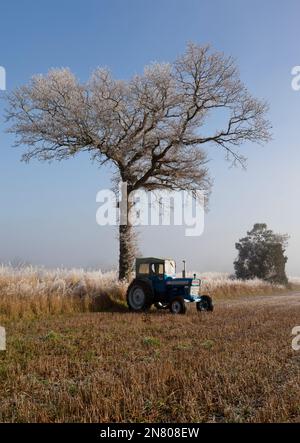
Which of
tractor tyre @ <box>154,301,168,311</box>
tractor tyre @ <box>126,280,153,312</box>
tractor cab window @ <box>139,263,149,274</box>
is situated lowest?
tractor tyre @ <box>154,301,168,311</box>

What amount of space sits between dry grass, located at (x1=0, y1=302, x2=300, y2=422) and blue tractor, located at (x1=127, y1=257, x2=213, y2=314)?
5.53 m

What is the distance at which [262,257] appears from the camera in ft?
144

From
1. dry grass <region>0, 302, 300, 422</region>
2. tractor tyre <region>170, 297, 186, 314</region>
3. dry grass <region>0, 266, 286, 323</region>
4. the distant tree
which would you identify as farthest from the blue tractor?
the distant tree

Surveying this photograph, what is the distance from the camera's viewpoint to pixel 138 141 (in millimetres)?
23781

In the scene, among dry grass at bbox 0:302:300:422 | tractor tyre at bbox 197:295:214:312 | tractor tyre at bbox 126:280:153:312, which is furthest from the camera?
tractor tyre at bbox 197:295:214:312

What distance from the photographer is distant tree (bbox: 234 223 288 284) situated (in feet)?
143

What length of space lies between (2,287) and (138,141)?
11.1 meters

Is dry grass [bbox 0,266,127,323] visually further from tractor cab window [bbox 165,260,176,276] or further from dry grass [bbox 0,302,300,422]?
dry grass [bbox 0,302,300,422]

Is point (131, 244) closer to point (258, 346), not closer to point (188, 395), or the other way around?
point (258, 346)

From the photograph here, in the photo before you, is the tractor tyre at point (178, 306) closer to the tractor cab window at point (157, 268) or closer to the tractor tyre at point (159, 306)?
the tractor tyre at point (159, 306)

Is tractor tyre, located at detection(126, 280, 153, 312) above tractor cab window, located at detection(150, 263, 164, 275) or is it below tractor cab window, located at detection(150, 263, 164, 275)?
below

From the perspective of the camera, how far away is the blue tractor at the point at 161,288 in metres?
17.5

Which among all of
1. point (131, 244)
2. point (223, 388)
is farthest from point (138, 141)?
point (223, 388)
